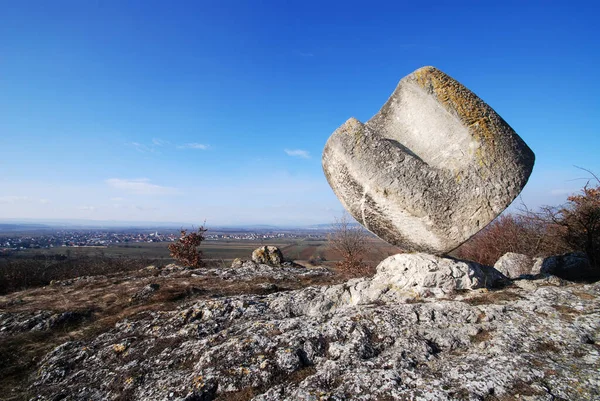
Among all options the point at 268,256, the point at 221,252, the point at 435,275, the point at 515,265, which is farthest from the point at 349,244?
the point at 221,252

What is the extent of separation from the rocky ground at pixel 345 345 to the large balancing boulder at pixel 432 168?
1138 mm

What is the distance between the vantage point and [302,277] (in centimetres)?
1348

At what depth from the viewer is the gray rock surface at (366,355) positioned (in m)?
4.09

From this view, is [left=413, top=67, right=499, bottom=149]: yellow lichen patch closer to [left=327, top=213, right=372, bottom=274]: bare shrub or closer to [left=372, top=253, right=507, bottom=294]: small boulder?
[left=372, top=253, right=507, bottom=294]: small boulder

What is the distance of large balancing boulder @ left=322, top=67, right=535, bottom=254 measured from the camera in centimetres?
668

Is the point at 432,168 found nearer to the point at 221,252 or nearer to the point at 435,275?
the point at 435,275

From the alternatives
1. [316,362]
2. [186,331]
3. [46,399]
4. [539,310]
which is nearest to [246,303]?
[186,331]

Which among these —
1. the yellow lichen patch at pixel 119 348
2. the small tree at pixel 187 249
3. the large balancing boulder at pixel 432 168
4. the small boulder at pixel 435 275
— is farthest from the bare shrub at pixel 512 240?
the small tree at pixel 187 249

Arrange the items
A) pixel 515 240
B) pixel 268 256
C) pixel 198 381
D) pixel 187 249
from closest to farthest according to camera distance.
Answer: pixel 198 381 → pixel 515 240 → pixel 268 256 → pixel 187 249

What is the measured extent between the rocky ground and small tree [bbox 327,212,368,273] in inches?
487

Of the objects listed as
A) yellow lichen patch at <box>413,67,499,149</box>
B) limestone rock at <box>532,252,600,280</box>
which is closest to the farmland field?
limestone rock at <box>532,252,600,280</box>

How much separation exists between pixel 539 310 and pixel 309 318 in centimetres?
437

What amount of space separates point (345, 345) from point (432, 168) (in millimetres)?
4315

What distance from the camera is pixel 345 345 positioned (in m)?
5.21
